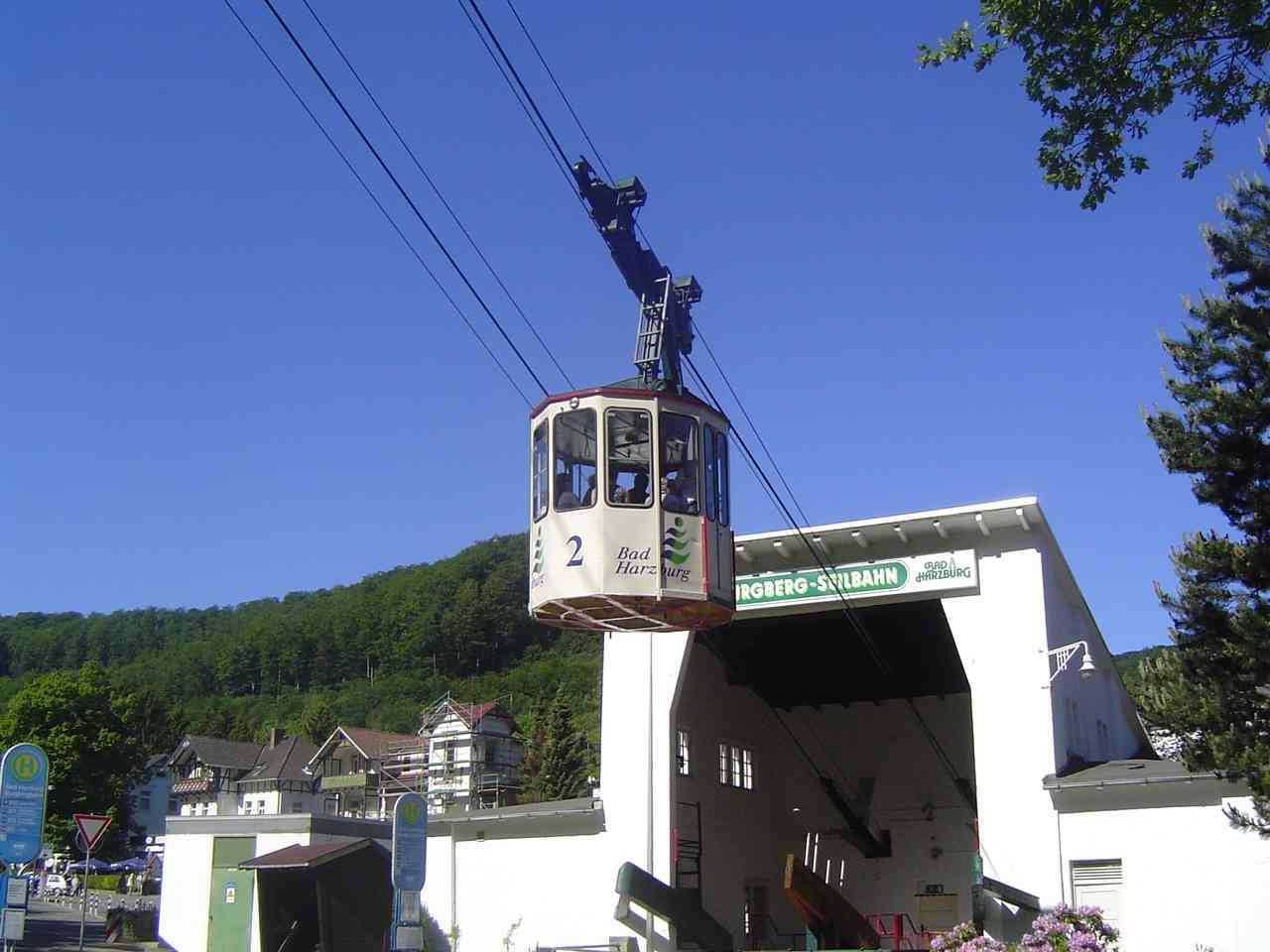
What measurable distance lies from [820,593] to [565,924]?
7.98 metres

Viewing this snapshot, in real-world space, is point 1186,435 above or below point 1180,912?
above

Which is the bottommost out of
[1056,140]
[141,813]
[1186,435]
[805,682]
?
[141,813]

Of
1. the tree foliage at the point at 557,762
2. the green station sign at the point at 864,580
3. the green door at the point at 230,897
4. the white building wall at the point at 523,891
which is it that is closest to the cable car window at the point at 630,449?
the green station sign at the point at 864,580

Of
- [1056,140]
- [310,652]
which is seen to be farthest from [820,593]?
[310,652]

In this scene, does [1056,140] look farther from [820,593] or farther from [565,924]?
[565,924]

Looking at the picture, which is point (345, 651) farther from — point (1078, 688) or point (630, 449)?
point (630, 449)

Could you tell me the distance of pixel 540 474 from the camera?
15.9m

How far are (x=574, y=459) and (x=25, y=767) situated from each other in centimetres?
714

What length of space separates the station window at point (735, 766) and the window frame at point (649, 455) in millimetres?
14346

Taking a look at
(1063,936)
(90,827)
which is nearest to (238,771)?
(90,827)

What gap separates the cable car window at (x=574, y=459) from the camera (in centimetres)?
1529

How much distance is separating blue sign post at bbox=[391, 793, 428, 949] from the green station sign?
9.35 meters

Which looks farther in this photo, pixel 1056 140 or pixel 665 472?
pixel 665 472

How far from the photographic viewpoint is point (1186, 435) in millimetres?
15781
